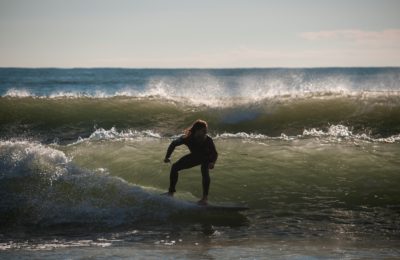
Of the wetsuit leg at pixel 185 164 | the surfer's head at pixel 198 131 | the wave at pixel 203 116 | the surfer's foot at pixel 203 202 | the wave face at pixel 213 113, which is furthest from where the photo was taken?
the wave face at pixel 213 113

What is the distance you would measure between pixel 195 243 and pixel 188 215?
154 centimetres

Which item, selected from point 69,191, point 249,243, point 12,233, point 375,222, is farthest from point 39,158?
point 375,222

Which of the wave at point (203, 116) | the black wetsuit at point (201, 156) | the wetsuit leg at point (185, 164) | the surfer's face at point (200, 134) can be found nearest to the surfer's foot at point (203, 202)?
the black wetsuit at point (201, 156)

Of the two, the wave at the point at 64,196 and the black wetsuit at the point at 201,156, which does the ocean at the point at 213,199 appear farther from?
the black wetsuit at the point at 201,156

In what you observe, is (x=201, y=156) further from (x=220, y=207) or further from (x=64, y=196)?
(x=64, y=196)

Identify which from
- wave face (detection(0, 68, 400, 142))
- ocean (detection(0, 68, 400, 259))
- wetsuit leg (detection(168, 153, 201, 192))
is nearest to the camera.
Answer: ocean (detection(0, 68, 400, 259))

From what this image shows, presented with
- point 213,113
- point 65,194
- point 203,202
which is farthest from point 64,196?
point 213,113

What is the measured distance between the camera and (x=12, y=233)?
9.30m

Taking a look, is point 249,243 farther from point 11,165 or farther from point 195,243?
point 11,165

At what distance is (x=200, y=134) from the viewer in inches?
390

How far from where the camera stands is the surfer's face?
9.86 metres

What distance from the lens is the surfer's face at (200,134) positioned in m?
9.86

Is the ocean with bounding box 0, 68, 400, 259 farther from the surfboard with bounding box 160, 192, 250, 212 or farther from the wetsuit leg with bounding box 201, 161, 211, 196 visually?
the wetsuit leg with bounding box 201, 161, 211, 196

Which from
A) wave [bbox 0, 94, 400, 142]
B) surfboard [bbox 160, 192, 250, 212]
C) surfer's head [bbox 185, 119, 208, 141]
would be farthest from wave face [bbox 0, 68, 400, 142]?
surfer's head [bbox 185, 119, 208, 141]
